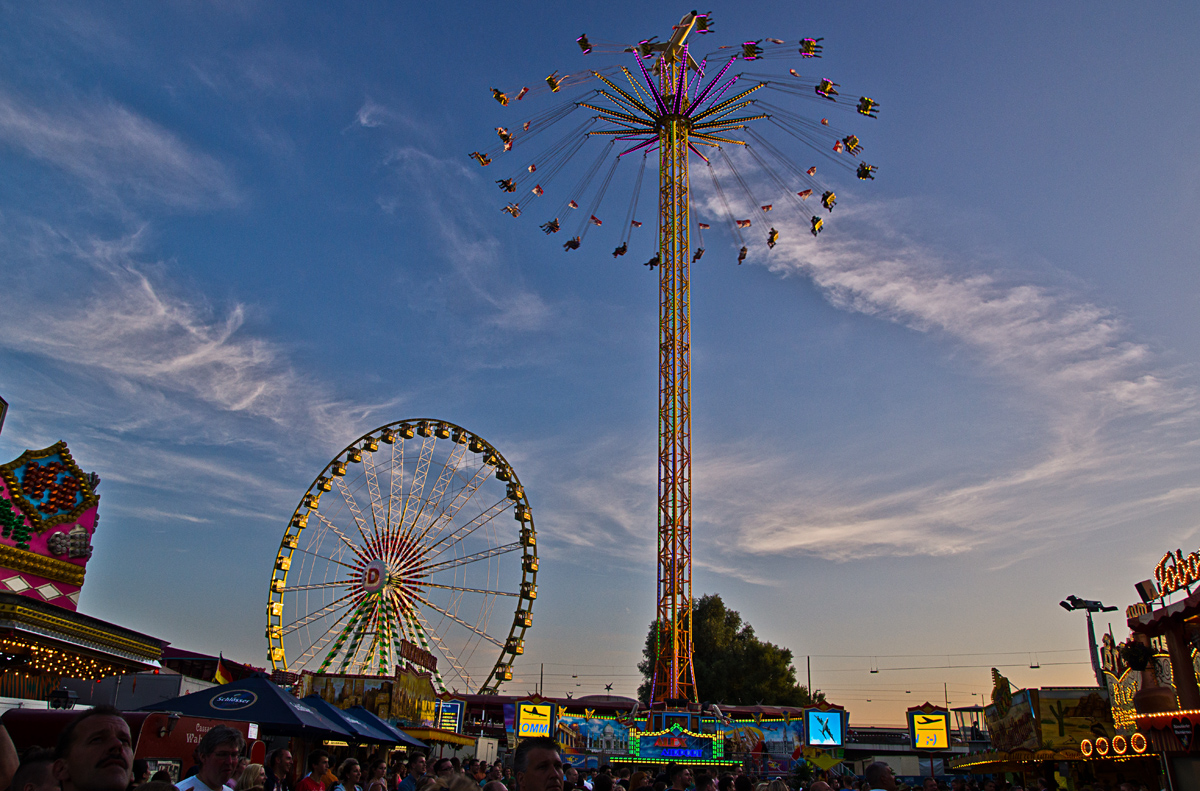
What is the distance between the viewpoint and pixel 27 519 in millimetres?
15859

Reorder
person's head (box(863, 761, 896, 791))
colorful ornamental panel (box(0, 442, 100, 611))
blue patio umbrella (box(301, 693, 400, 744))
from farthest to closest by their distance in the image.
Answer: colorful ornamental panel (box(0, 442, 100, 611)), blue patio umbrella (box(301, 693, 400, 744)), person's head (box(863, 761, 896, 791))

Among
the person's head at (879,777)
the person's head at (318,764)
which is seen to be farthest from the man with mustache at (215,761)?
the person's head at (879,777)

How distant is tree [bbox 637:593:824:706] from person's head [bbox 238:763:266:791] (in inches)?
2124

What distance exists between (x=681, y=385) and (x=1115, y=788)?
20.3 m

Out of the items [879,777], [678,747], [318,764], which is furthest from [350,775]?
[678,747]

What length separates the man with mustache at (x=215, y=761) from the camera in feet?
15.8

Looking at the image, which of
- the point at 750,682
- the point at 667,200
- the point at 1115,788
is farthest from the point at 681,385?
the point at 750,682

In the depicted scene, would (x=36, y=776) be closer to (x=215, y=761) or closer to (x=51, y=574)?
(x=215, y=761)

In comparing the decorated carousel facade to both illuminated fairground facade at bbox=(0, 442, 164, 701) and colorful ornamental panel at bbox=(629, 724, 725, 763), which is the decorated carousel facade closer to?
illuminated fairground facade at bbox=(0, 442, 164, 701)

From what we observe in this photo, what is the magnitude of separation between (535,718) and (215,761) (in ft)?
82.5

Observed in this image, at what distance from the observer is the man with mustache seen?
4805 millimetres

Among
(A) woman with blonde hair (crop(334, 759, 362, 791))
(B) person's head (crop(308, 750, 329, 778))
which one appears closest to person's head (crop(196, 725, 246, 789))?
(B) person's head (crop(308, 750, 329, 778))

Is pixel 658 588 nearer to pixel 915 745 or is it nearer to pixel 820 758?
pixel 820 758

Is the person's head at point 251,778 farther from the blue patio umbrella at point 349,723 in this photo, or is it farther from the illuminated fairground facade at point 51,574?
the illuminated fairground facade at point 51,574
